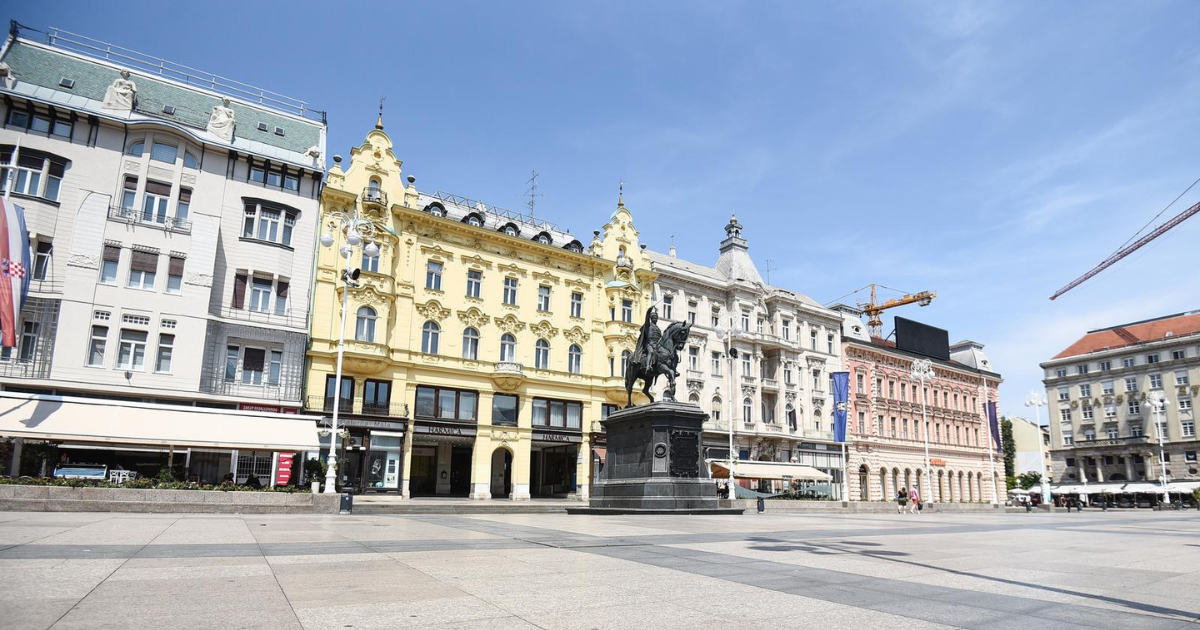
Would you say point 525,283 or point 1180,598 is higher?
point 525,283

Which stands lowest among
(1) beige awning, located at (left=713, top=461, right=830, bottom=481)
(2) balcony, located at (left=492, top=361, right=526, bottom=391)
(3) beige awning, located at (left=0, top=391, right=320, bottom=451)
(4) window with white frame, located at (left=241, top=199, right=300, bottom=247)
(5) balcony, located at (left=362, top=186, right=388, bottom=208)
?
(1) beige awning, located at (left=713, top=461, right=830, bottom=481)

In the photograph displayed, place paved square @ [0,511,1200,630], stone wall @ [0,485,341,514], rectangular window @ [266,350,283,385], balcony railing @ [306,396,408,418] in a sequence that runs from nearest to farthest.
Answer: paved square @ [0,511,1200,630] < stone wall @ [0,485,341,514] < rectangular window @ [266,350,283,385] < balcony railing @ [306,396,408,418]

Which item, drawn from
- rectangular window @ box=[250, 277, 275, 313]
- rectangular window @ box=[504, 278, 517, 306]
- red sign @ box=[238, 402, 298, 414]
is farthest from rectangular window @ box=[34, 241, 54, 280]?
rectangular window @ box=[504, 278, 517, 306]

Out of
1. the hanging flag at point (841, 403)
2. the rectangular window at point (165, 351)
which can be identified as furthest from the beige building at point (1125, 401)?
the rectangular window at point (165, 351)

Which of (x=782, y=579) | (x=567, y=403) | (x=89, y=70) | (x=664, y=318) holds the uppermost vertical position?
(x=89, y=70)

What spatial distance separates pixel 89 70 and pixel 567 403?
31.2 metres

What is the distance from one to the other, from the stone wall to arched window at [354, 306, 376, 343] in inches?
665

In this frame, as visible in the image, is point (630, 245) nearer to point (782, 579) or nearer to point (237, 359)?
point (237, 359)

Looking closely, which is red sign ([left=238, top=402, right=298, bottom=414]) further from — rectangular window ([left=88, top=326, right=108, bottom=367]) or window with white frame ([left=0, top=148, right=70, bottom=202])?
window with white frame ([left=0, top=148, right=70, bottom=202])

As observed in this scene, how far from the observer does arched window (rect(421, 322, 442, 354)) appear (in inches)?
1619

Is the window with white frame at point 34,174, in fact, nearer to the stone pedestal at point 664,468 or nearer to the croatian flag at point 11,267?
the croatian flag at point 11,267

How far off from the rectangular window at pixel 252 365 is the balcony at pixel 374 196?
10.0 metres

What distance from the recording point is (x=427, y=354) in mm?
40938

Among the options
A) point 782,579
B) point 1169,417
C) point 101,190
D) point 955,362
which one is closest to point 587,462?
point 101,190
